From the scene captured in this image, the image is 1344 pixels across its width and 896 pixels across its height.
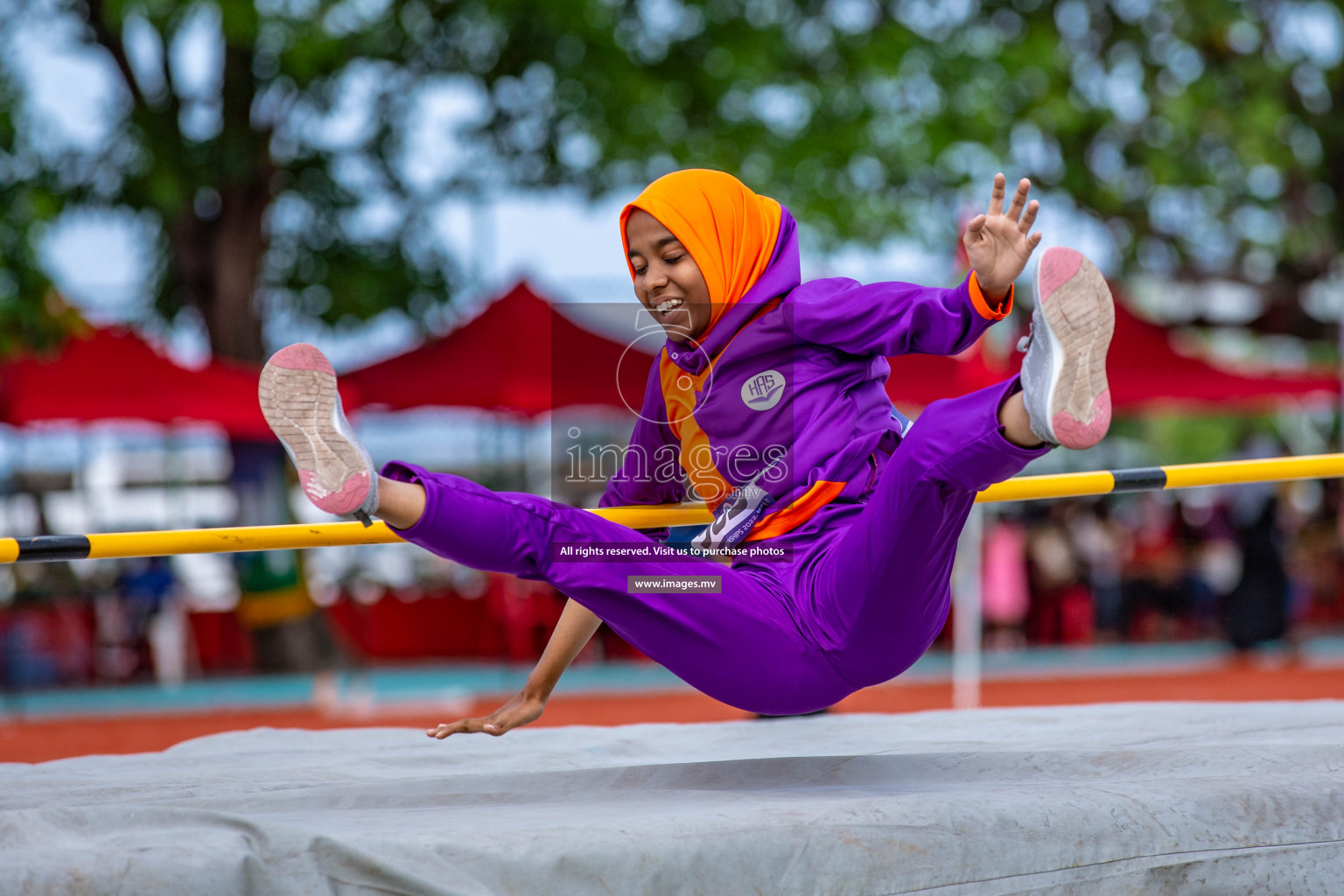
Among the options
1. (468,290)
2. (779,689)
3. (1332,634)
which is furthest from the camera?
(1332,634)

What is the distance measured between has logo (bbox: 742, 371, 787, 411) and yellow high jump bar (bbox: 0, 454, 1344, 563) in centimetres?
40

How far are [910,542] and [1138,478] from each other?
1051 millimetres

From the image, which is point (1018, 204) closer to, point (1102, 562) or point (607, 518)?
point (607, 518)

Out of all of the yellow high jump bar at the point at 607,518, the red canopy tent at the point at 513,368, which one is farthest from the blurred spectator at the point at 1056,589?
the yellow high jump bar at the point at 607,518

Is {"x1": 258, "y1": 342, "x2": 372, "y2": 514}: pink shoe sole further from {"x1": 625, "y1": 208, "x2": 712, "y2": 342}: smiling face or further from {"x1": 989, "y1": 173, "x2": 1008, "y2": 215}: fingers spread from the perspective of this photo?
{"x1": 989, "y1": 173, "x2": 1008, "y2": 215}: fingers spread

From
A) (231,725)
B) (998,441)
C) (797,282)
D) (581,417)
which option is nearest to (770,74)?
(581,417)

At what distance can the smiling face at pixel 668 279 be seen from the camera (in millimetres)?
2320

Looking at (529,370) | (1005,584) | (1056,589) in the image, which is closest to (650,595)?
(529,370)

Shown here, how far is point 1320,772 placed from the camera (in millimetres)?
2258

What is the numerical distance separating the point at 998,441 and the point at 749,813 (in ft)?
2.10

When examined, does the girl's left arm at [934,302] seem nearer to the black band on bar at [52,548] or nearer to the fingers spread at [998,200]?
the fingers spread at [998,200]

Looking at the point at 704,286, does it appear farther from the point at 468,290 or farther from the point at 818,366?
the point at 468,290

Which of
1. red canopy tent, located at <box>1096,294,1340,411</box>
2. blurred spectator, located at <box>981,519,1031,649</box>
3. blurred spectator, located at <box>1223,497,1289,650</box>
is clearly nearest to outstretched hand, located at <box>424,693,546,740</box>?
red canopy tent, located at <box>1096,294,1340,411</box>

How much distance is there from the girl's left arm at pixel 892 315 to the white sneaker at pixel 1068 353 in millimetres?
171
